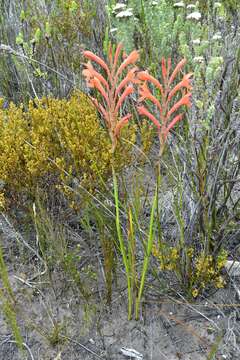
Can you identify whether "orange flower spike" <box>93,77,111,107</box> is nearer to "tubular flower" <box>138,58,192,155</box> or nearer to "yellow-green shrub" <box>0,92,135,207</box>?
"tubular flower" <box>138,58,192,155</box>

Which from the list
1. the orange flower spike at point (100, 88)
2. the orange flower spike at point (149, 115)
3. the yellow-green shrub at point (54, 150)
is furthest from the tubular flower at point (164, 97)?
the yellow-green shrub at point (54, 150)

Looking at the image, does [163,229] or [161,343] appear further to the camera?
[163,229]

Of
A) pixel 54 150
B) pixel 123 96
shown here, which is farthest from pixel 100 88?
pixel 54 150

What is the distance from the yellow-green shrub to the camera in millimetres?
2180

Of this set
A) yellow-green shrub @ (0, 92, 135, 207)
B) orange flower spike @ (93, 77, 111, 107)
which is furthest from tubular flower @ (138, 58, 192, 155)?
yellow-green shrub @ (0, 92, 135, 207)

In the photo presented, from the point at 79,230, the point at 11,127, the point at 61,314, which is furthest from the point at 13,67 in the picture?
the point at 61,314

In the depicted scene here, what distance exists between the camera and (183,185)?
1.99m

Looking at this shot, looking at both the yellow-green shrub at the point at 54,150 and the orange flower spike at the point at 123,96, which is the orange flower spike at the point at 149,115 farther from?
the yellow-green shrub at the point at 54,150

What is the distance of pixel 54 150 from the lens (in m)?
2.32

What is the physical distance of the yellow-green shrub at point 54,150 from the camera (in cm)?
218

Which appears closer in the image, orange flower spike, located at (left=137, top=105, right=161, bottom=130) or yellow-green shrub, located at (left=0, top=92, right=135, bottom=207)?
orange flower spike, located at (left=137, top=105, right=161, bottom=130)

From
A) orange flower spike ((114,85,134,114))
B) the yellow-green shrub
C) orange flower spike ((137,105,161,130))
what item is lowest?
the yellow-green shrub

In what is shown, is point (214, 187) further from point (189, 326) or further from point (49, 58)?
point (49, 58)

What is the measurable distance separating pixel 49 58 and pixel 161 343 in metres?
2.43
